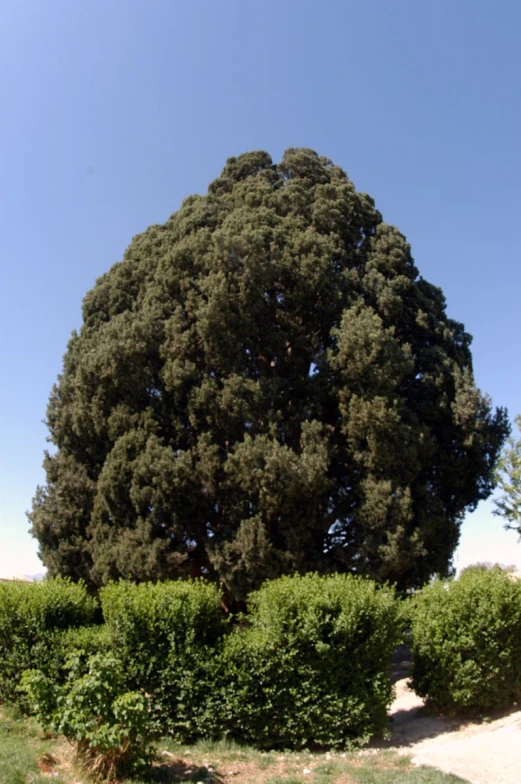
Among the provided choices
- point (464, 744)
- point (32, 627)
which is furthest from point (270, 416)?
point (464, 744)

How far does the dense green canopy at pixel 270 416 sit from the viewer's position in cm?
1092

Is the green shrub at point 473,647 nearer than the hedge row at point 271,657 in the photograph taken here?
No

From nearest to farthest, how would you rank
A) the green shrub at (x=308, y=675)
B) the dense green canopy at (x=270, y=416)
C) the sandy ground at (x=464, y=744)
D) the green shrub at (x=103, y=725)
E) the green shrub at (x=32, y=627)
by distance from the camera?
1. the green shrub at (x=103, y=725)
2. the sandy ground at (x=464, y=744)
3. the green shrub at (x=308, y=675)
4. the green shrub at (x=32, y=627)
5. the dense green canopy at (x=270, y=416)

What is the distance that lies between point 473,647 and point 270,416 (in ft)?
19.2

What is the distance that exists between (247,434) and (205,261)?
4.88m

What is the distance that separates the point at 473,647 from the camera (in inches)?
307

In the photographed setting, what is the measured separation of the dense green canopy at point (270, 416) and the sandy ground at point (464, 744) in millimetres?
2942

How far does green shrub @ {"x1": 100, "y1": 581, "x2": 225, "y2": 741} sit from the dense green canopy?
342 centimetres

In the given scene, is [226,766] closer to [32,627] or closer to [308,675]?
[308,675]

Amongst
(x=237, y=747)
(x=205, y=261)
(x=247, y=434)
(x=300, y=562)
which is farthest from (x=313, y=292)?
(x=237, y=747)

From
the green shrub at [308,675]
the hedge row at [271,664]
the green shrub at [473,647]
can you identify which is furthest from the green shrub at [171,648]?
the green shrub at [473,647]

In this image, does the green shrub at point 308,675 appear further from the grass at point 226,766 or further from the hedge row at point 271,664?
the grass at point 226,766

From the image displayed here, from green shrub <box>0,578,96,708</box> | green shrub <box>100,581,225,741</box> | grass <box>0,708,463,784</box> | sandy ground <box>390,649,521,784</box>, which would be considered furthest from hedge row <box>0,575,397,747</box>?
green shrub <box>0,578,96,708</box>

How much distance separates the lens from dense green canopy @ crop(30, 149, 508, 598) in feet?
35.8
